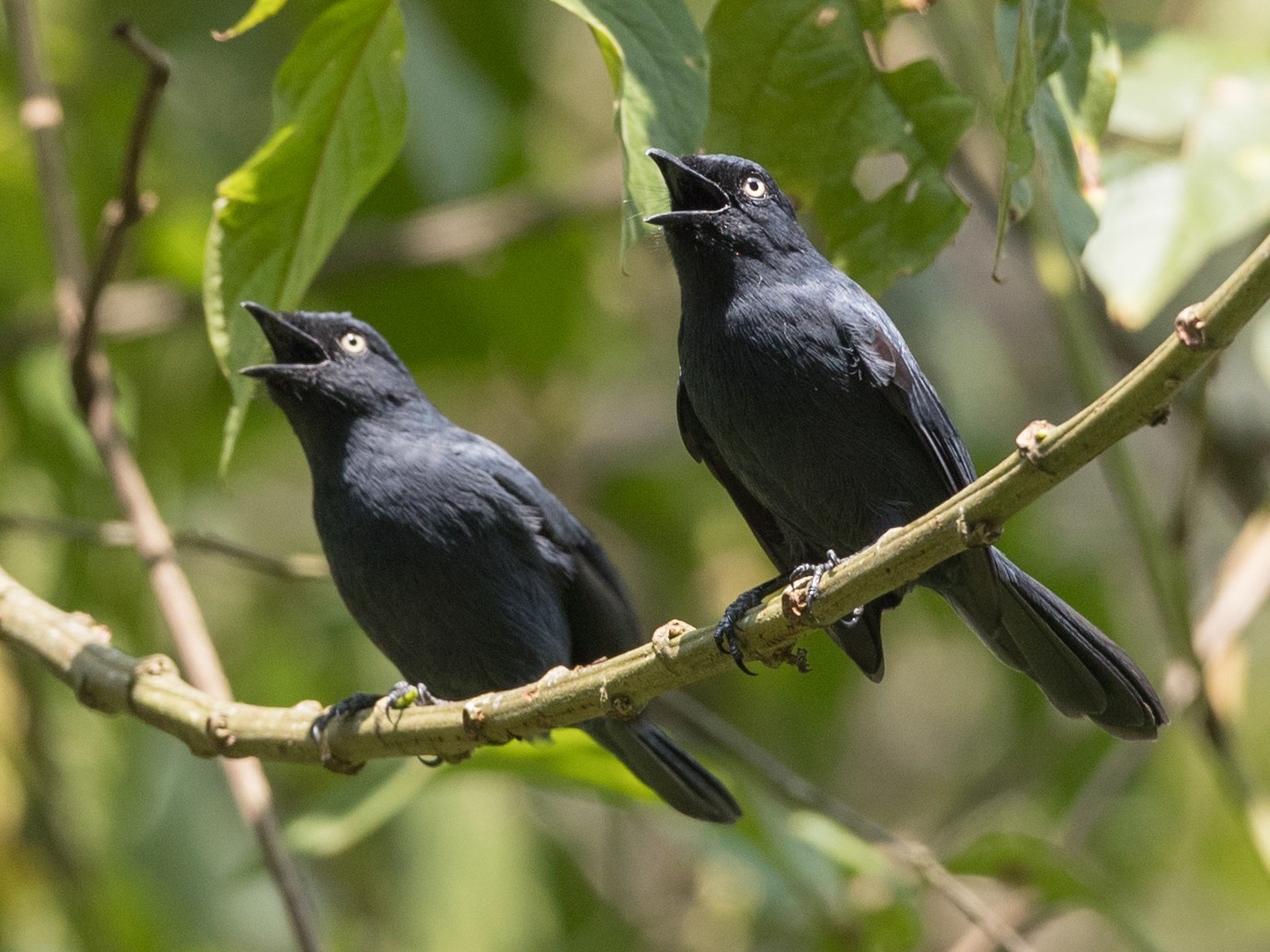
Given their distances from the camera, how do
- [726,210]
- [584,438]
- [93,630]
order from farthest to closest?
[584,438]
[726,210]
[93,630]

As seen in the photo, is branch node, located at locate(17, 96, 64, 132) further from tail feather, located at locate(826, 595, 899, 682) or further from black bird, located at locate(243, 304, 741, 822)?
tail feather, located at locate(826, 595, 899, 682)

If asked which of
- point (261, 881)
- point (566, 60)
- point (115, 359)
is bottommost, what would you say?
point (261, 881)

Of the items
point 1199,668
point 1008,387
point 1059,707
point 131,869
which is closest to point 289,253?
point 1059,707

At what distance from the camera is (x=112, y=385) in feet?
14.5

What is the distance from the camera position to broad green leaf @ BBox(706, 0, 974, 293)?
117 inches

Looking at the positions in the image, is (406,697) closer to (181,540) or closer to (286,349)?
(181,540)

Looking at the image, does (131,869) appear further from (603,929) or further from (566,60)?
(566,60)

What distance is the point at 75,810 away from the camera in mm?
5691

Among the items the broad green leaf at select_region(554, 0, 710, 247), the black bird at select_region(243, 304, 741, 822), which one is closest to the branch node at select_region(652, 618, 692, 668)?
the broad green leaf at select_region(554, 0, 710, 247)

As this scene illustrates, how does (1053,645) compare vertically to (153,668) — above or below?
below

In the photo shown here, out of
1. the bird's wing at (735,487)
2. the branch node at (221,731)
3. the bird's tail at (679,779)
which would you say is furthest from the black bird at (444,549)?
the branch node at (221,731)

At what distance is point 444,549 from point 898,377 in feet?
4.05

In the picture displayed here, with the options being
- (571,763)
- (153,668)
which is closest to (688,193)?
(571,763)

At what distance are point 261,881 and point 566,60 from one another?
4167 millimetres
